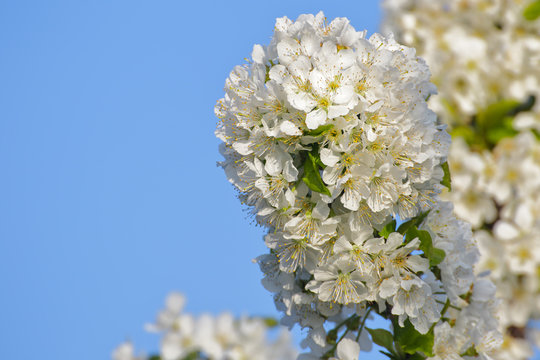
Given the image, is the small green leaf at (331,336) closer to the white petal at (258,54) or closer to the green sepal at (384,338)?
the green sepal at (384,338)

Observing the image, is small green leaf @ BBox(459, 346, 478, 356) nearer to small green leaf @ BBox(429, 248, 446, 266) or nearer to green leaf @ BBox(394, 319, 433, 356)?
green leaf @ BBox(394, 319, 433, 356)

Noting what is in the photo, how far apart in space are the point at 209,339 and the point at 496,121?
6.52 ft

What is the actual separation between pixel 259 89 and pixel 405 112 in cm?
36

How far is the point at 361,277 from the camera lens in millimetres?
1497

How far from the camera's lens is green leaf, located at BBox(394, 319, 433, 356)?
158cm

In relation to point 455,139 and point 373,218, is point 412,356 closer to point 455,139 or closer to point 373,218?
point 373,218

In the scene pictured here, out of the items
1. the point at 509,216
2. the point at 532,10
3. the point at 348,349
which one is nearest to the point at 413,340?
the point at 348,349

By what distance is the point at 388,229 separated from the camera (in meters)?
1.53

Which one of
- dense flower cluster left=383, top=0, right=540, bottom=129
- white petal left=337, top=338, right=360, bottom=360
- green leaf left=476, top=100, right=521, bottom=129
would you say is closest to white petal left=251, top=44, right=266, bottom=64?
white petal left=337, top=338, right=360, bottom=360

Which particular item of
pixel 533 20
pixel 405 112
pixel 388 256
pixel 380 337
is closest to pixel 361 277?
pixel 388 256

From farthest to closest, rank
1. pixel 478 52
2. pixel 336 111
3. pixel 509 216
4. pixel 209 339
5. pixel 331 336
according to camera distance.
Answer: pixel 478 52 < pixel 509 216 < pixel 331 336 < pixel 209 339 < pixel 336 111

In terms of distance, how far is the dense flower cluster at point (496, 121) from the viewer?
2.61 meters

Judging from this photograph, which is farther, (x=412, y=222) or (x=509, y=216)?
(x=509, y=216)

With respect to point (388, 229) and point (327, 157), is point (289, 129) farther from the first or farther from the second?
point (388, 229)
